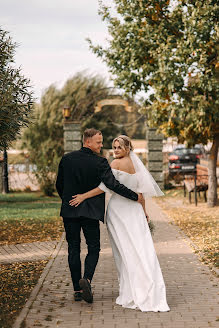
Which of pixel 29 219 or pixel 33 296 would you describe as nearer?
pixel 33 296

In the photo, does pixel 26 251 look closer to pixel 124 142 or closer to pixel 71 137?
pixel 124 142

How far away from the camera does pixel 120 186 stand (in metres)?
5.70

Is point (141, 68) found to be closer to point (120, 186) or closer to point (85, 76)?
point (120, 186)

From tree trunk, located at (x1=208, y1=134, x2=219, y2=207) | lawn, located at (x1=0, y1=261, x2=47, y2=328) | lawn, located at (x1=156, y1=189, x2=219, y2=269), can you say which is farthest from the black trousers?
tree trunk, located at (x1=208, y1=134, x2=219, y2=207)

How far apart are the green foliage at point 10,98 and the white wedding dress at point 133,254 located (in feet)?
4.26

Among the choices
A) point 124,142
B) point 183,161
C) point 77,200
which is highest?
point 124,142

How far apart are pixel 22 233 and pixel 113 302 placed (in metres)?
5.80

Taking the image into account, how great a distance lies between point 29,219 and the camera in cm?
1358

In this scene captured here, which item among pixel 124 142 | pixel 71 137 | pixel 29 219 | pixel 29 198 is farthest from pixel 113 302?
pixel 71 137

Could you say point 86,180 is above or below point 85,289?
above

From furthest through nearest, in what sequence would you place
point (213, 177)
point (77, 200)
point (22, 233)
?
point (213, 177)
point (22, 233)
point (77, 200)

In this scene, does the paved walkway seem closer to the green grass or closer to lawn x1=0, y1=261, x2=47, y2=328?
lawn x1=0, y1=261, x2=47, y2=328

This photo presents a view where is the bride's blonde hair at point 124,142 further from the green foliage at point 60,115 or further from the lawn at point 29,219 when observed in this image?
the green foliage at point 60,115

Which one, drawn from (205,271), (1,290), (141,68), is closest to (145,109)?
(141,68)
